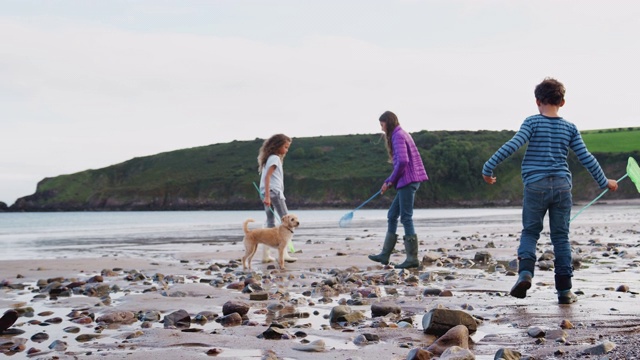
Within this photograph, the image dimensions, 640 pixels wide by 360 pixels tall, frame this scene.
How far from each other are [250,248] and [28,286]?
3859 mm

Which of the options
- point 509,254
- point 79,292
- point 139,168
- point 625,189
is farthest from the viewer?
point 139,168

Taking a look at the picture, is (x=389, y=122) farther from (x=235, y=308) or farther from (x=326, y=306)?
(x=235, y=308)

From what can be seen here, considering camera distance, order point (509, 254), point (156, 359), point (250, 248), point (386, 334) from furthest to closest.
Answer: point (509, 254)
point (250, 248)
point (386, 334)
point (156, 359)

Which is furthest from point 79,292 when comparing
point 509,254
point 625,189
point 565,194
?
point 625,189

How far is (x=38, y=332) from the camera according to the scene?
5.80 metres

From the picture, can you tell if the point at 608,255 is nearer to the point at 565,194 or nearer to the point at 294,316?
→ the point at 565,194

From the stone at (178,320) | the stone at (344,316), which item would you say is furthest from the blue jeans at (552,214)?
the stone at (178,320)

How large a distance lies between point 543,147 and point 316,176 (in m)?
124

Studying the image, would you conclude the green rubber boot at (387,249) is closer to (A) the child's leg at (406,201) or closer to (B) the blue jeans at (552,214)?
(A) the child's leg at (406,201)

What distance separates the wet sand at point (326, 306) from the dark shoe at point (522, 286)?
10cm

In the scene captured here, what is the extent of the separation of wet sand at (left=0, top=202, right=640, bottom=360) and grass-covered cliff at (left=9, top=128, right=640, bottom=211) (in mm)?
92565

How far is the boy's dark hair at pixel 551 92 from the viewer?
24.2ft

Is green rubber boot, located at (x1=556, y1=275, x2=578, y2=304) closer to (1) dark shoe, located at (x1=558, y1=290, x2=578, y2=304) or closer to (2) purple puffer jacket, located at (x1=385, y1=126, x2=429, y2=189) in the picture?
(1) dark shoe, located at (x1=558, y1=290, x2=578, y2=304)

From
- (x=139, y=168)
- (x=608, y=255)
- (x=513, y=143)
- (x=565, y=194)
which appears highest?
(x=139, y=168)
